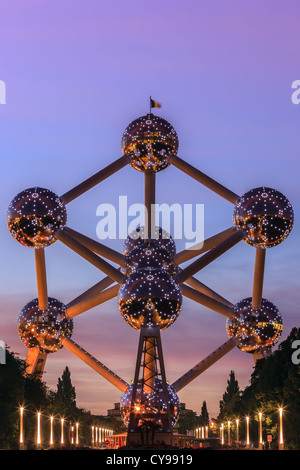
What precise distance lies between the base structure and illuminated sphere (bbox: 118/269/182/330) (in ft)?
6.84

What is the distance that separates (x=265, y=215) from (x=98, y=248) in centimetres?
977

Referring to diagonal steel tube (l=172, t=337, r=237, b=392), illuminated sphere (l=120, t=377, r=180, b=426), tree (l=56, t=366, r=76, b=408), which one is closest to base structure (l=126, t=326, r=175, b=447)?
illuminated sphere (l=120, t=377, r=180, b=426)

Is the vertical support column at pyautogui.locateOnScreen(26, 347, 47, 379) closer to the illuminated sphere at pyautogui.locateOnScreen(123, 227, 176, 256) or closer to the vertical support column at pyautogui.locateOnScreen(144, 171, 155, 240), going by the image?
the illuminated sphere at pyautogui.locateOnScreen(123, 227, 176, 256)

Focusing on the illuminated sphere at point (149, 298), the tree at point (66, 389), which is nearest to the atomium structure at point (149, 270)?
the illuminated sphere at point (149, 298)

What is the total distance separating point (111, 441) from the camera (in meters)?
95.4

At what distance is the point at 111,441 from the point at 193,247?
54083mm

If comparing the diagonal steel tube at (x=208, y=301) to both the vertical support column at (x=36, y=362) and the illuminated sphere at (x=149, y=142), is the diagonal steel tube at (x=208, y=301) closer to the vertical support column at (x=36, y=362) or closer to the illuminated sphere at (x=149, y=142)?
the illuminated sphere at (x=149, y=142)

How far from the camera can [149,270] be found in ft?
121

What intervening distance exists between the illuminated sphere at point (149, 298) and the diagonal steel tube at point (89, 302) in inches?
334

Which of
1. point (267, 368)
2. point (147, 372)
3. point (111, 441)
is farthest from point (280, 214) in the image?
point (111, 441)

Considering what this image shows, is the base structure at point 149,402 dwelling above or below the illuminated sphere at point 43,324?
below

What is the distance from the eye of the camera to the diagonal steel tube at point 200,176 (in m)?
43.3

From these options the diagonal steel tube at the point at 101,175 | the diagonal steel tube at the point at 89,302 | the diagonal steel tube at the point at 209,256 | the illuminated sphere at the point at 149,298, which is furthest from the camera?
the diagonal steel tube at the point at 89,302
